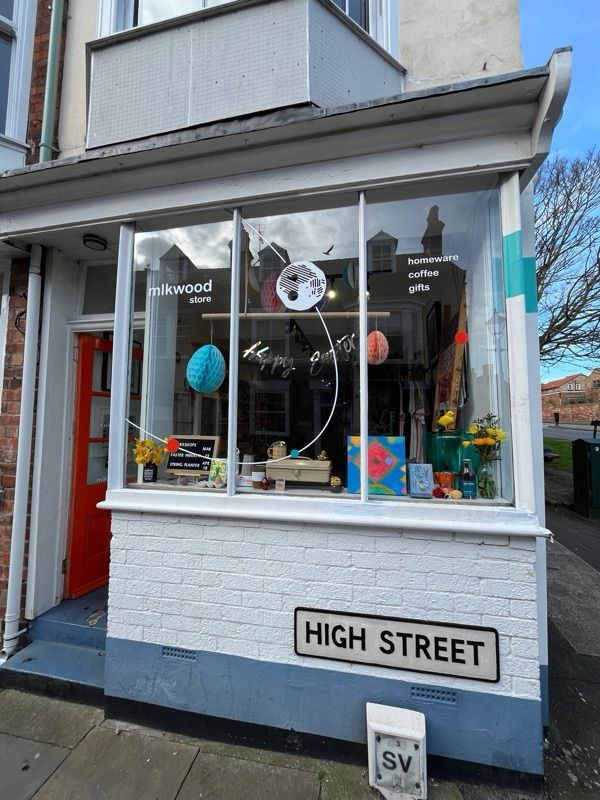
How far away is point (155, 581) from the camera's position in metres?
2.64

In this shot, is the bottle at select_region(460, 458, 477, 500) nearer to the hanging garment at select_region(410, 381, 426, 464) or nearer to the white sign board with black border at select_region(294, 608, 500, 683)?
the hanging garment at select_region(410, 381, 426, 464)

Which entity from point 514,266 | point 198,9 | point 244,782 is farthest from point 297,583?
→ point 198,9

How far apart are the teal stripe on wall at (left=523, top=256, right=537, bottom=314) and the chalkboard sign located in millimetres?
2264

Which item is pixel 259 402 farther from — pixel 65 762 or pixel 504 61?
pixel 504 61

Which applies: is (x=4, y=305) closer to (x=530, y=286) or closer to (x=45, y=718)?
(x=45, y=718)

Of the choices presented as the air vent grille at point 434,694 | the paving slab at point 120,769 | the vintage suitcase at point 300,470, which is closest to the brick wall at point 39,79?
the vintage suitcase at point 300,470

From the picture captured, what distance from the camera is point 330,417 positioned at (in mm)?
2803

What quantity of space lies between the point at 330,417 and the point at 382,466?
51cm

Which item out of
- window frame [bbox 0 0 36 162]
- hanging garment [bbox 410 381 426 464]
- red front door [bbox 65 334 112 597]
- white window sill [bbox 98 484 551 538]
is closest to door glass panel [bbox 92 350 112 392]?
red front door [bbox 65 334 112 597]

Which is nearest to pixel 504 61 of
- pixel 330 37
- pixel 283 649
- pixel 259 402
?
pixel 330 37

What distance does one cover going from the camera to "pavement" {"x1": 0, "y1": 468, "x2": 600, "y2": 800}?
2117mm

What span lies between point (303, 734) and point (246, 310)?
2711 mm

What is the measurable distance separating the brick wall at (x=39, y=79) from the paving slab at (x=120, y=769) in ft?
15.5

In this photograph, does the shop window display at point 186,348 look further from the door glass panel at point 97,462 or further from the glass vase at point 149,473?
the door glass panel at point 97,462
